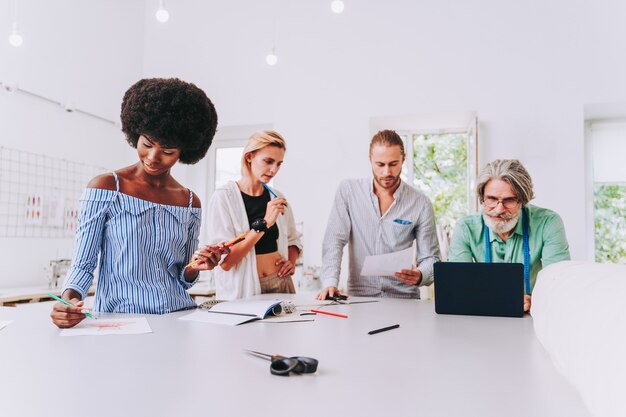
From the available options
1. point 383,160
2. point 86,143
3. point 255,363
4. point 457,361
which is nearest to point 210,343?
point 255,363

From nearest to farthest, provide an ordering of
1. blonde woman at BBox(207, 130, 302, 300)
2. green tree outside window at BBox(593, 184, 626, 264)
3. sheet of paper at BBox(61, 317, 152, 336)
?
sheet of paper at BBox(61, 317, 152, 336) → blonde woman at BBox(207, 130, 302, 300) → green tree outside window at BBox(593, 184, 626, 264)

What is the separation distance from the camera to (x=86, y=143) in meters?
4.16

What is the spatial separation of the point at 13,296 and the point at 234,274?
1822mm

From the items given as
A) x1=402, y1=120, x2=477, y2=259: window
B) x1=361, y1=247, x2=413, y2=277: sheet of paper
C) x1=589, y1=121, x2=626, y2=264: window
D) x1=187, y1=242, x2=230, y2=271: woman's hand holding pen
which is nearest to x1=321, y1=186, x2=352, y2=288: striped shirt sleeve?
x1=361, y1=247, x2=413, y2=277: sheet of paper

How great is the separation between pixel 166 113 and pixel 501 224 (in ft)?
4.37

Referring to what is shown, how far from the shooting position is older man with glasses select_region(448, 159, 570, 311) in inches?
72.6

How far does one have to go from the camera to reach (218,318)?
1380 mm

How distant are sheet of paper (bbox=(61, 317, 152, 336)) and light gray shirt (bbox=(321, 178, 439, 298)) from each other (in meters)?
0.98

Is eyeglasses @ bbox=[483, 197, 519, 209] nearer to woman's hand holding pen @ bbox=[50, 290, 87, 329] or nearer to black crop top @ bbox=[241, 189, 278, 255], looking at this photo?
black crop top @ bbox=[241, 189, 278, 255]

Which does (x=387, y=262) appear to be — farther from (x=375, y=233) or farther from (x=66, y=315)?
(x=66, y=315)

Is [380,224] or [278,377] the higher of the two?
[380,224]

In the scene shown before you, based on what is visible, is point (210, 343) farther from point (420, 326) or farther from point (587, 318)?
point (587, 318)

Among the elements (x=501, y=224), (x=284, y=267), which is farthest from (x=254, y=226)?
(x=501, y=224)

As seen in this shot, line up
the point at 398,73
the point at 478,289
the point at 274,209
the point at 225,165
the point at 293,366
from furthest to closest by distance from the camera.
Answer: the point at 225,165
the point at 398,73
the point at 274,209
the point at 478,289
the point at 293,366
